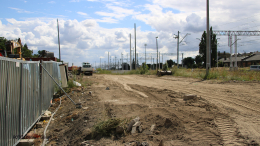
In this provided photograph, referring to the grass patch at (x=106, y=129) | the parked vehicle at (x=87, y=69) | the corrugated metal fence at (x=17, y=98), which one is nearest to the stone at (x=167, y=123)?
the grass patch at (x=106, y=129)

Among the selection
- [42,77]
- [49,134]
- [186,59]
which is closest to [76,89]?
[42,77]

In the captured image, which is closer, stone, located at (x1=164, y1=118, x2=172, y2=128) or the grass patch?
the grass patch

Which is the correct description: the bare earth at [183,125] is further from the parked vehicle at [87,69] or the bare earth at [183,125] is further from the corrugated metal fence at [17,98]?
the parked vehicle at [87,69]

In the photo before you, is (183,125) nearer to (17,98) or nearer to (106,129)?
(106,129)

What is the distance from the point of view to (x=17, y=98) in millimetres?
5094

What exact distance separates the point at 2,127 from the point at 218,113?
18.6 feet

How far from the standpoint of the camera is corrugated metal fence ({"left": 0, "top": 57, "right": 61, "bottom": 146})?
4.31 meters

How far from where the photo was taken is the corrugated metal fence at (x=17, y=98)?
4313mm

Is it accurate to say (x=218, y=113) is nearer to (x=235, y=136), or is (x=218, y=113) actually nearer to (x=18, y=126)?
(x=235, y=136)

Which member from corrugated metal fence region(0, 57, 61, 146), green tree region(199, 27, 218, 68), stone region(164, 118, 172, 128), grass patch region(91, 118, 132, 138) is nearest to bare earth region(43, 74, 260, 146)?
stone region(164, 118, 172, 128)

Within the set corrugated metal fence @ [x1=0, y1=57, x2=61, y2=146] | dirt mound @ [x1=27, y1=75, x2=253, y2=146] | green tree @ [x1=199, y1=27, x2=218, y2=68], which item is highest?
green tree @ [x1=199, y1=27, x2=218, y2=68]

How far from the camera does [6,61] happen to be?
4.54m

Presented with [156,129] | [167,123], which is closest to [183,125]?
[167,123]

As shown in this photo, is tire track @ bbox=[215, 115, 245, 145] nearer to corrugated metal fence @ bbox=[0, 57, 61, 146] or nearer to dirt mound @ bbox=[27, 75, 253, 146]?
dirt mound @ bbox=[27, 75, 253, 146]
